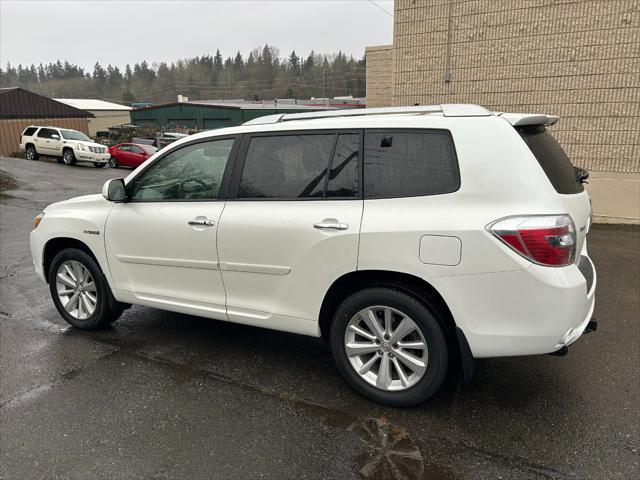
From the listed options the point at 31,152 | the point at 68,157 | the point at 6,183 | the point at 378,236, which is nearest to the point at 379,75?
the point at 6,183

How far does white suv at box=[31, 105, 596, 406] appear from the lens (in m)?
2.76

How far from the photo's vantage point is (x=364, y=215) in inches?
122

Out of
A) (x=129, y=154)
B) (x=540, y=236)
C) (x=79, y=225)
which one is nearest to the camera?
(x=540, y=236)

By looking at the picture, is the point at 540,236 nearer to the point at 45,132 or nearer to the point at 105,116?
the point at 45,132

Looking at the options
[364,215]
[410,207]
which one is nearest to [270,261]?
→ [364,215]

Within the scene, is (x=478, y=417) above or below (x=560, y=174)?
below

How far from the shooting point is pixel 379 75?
16.5 metres

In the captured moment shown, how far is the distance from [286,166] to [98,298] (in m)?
2.26

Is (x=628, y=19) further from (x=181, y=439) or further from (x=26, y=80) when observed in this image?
(x=26, y=80)

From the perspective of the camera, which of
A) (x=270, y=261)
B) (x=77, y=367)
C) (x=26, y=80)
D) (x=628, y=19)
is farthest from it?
(x=26, y=80)

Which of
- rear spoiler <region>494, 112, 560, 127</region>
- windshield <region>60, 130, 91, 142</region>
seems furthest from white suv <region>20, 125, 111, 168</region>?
rear spoiler <region>494, 112, 560, 127</region>

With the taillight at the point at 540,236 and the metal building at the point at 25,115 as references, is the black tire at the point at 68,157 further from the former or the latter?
the taillight at the point at 540,236

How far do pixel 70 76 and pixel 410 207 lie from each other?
147 meters

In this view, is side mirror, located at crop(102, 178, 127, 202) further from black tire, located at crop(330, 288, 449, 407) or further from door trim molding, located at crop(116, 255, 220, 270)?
black tire, located at crop(330, 288, 449, 407)
